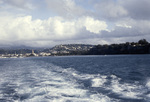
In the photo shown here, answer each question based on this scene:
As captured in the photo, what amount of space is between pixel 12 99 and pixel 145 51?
196815mm

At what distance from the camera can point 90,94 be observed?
1681cm

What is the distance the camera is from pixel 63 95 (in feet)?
54.3

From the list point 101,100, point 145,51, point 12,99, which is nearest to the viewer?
point 101,100

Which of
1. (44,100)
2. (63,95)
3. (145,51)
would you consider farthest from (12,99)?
(145,51)

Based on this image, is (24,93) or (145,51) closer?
(24,93)

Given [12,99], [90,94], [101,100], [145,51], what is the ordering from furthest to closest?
[145,51]
[90,94]
[12,99]
[101,100]

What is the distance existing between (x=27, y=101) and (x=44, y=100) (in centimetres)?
146

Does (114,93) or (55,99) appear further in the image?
(114,93)

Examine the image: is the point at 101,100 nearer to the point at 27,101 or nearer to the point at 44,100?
the point at 44,100

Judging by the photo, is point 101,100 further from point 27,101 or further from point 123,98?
point 27,101

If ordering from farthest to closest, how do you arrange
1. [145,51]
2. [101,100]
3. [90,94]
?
[145,51] → [90,94] → [101,100]

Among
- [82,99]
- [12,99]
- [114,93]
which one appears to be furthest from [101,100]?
[12,99]

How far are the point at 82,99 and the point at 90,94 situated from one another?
6.10ft

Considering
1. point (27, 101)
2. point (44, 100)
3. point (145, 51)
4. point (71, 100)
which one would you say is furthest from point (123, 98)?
point (145, 51)
